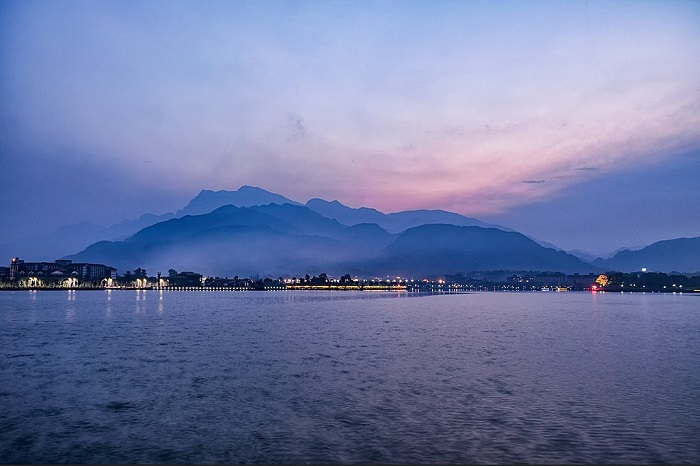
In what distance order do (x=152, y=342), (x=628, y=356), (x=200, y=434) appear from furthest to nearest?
(x=152, y=342)
(x=628, y=356)
(x=200, y=434)

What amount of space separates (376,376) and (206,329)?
141 feet

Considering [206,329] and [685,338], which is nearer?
[685,338]

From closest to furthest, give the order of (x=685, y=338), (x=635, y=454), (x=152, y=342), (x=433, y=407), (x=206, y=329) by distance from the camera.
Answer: (x=635, y=454) < (x=433, y=407) < (x=152, y=342) < (x=685, y=338) < (x=206, y=329)

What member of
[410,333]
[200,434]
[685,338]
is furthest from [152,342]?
[685,338]

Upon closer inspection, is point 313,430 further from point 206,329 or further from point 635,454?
point 206,329

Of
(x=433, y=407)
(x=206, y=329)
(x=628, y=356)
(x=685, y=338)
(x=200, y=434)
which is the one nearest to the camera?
(x=200, y=434)

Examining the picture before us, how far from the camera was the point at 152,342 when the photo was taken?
56438mm

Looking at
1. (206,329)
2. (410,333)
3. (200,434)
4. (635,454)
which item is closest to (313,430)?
(200,434)

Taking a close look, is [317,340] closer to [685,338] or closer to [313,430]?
[313,430]

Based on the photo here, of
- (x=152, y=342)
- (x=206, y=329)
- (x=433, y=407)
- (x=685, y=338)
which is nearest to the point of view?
(x=433, y=407)

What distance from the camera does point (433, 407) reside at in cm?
2664

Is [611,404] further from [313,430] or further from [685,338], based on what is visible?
[685,338]

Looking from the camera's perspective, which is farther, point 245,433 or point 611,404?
point 611,404

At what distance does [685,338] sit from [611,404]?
146 ft
